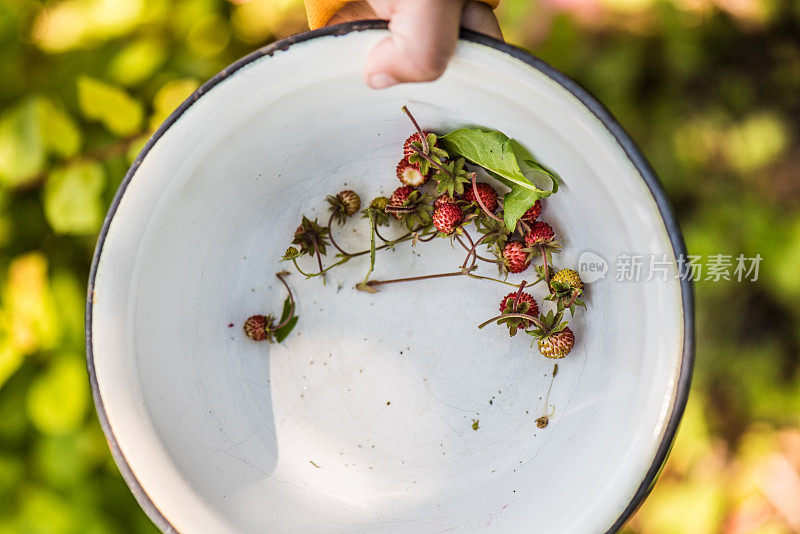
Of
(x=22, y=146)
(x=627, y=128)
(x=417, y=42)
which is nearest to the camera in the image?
(x=417, y=42)

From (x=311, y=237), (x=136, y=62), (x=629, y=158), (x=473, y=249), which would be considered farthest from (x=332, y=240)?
(x=136, y=62)

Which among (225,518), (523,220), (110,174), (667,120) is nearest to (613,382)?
(523,220)

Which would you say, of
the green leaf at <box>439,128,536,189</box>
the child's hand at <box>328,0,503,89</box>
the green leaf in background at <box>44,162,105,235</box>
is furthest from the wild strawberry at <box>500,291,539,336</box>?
the green leaf in background at <box>44,162,105,235</box>

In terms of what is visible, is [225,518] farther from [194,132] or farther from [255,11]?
[255,11]

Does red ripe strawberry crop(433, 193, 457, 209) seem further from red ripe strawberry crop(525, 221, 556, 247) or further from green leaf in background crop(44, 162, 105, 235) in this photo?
green leaf in background crop(44, 162, 105, 235)

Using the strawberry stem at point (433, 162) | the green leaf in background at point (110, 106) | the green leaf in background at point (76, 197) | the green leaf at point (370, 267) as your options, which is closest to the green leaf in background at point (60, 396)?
the green leaf in background at point (76, 197)

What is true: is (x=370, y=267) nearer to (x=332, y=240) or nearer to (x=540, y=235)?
(x=332, y=240)
